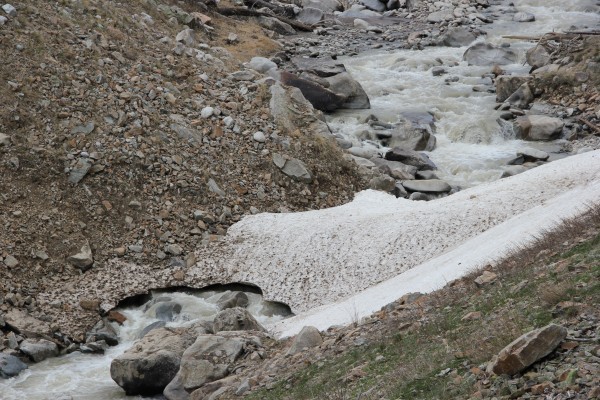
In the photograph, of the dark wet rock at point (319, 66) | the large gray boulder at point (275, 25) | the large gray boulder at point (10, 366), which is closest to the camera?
the large gray boulder at point (10, 366)

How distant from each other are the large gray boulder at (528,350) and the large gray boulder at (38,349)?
30.2ft

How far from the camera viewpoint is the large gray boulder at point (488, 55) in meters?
31.8

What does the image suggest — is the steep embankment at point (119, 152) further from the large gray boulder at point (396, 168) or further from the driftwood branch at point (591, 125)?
the driftwood branch at point (591, 125)

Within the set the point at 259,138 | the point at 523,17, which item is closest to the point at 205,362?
the point at 259,138

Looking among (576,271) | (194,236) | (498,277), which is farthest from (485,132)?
(576,271)

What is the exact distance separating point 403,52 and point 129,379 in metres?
25.0

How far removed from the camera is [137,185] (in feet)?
55.7

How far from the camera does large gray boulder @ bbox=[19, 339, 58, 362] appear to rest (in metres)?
13.1

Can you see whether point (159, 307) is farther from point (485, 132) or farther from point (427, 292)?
point (485, 132)

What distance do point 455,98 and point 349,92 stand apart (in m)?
4.21

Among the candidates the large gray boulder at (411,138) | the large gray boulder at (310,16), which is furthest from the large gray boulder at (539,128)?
the large gray boulder at (310,16)

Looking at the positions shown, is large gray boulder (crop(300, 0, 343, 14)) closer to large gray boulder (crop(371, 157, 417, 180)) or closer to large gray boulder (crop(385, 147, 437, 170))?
large gray boulder (crop(385, 147, 437, 170))

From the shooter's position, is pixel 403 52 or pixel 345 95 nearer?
pixel 345 95

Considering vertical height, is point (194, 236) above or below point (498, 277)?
below
